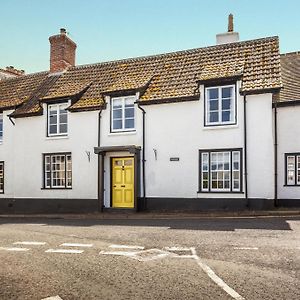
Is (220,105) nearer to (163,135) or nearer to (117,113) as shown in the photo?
(163,135)

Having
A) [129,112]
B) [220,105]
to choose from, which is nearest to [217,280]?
[220,105]

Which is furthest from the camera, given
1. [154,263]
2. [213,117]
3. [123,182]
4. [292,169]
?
[123,182]

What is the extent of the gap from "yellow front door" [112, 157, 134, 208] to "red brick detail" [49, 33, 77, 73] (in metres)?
8.37

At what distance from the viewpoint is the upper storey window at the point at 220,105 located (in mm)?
17641

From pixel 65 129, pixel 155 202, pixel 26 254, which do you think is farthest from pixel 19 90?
pixel 26 254

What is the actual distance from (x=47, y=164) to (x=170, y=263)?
1500 cm

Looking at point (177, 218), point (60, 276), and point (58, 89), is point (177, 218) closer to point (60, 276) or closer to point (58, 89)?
point (60, 276)

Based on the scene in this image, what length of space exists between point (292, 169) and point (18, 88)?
17491 millimetres

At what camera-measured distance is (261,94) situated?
55.8 feet

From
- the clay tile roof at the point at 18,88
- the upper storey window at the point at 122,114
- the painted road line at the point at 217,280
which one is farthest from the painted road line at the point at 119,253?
the clay tile roof at the point at 18,88

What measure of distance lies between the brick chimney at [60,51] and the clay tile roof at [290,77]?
13192 mm

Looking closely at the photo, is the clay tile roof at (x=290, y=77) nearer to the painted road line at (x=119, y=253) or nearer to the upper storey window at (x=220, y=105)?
the upper storey window at (x=220, y=105)

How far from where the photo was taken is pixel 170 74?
66.4 ft

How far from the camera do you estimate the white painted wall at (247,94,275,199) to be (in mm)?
16766
